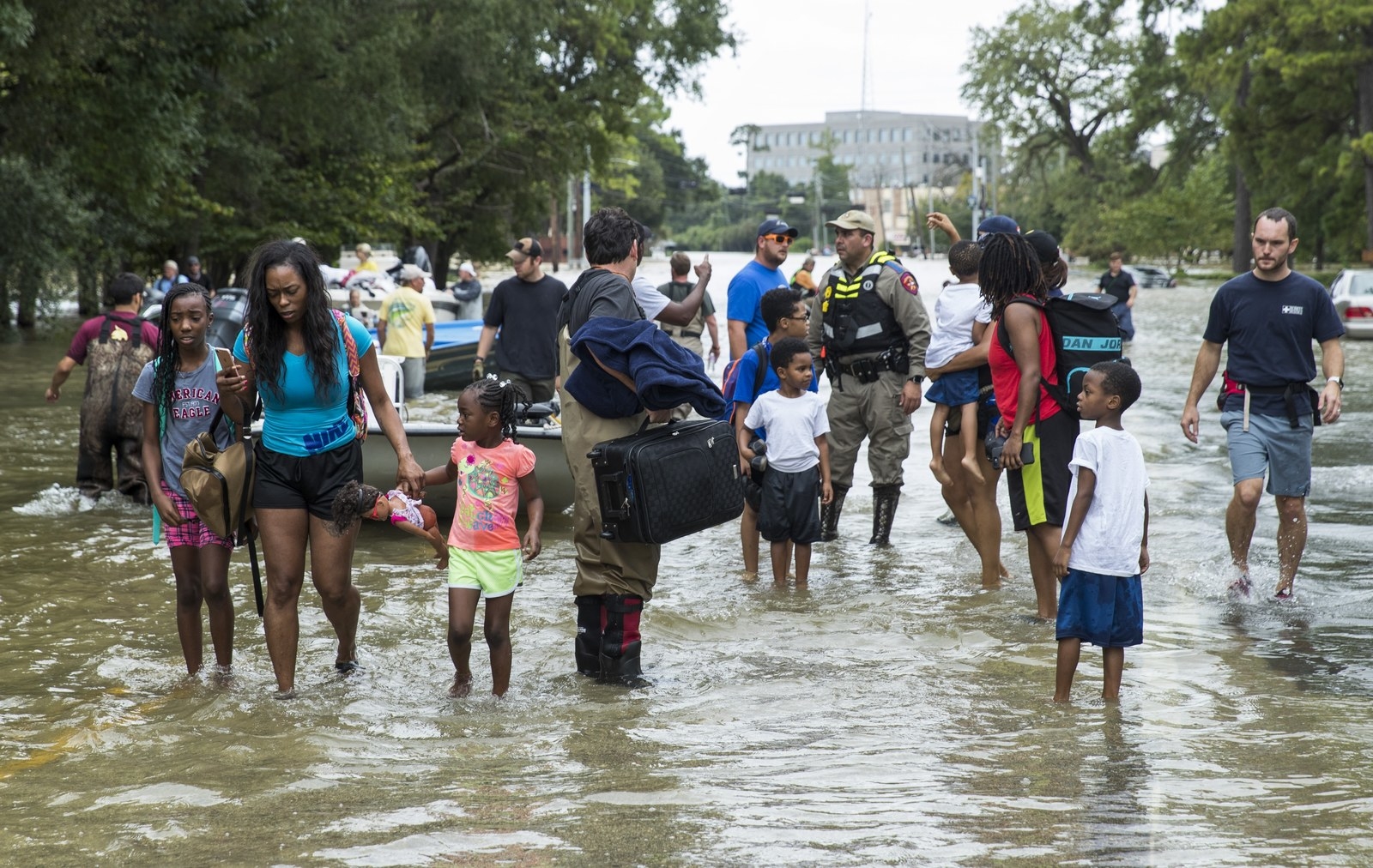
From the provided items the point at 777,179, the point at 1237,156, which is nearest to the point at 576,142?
the point at 1237,156

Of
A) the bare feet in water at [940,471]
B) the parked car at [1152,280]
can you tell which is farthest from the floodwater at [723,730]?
the parked car at [1152,280]

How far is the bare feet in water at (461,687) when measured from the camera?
6.20 meters

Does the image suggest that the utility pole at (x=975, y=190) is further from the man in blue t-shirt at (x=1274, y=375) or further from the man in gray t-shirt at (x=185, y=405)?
the man in gray t-shirt at (x=185, y=405)

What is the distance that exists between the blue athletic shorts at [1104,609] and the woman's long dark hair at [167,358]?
3.78 meters

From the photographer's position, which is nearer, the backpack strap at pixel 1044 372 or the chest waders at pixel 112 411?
the backpack strap at pixel 1044 372

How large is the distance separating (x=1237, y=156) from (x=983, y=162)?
283 ft

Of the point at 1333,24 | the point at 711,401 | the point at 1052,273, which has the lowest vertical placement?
the point at 711,401

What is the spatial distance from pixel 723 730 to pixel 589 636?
97 cm

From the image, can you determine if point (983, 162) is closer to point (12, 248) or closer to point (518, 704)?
point (12, 248)

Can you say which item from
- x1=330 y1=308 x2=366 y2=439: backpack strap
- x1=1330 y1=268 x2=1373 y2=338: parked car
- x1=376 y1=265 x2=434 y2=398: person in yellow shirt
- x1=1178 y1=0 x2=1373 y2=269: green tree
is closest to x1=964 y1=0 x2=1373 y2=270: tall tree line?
x1=1178 y1=0 x2=1373 y2=269: green tree

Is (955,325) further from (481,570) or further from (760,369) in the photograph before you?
(481,570)

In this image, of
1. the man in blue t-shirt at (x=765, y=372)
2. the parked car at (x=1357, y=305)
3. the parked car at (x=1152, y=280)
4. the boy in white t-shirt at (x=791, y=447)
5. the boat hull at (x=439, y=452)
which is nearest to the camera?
the boy in white t-shirt at (x=791, y=447)

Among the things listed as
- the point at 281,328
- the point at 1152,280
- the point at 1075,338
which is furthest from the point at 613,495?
the point at 1152,280

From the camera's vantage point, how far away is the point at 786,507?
830 centimetres
